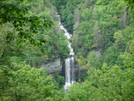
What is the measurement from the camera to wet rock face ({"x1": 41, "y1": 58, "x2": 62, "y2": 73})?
33.0m

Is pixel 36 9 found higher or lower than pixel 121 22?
higher

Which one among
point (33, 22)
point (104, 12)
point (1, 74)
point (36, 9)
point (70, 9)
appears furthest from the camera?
point (70, 9)

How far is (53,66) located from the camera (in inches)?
1330

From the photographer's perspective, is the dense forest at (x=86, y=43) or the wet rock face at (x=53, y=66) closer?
the dense forest at (x=86, y=43)

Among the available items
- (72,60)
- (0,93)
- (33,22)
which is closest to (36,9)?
(72,60)

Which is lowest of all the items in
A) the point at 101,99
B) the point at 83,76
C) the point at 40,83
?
the point at 83,76

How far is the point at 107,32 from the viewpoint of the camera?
125 feet

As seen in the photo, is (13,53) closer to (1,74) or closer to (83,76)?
(1,74)

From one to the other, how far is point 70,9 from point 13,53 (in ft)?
147

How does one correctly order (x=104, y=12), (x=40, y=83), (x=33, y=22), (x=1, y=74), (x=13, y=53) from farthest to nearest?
(x=104, y=12) → (x=40, y=83) → (x=13, y=53) → (x=1, y=74) → (x=33, y=22)

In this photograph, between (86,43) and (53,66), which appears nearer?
(53,66)

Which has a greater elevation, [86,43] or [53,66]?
[86,43]

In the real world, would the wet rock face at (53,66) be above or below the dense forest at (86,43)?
below

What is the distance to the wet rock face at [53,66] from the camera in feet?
108
